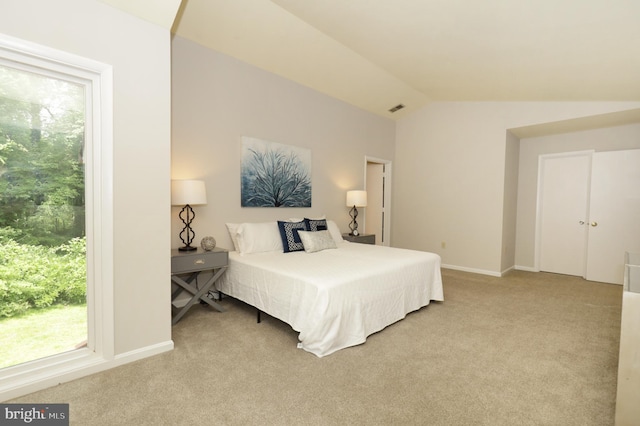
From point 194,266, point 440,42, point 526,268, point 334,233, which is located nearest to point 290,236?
point 334,233

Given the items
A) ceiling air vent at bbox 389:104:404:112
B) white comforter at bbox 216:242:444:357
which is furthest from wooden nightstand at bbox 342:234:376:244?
ceiling air vent at bbox 389:104:404:112

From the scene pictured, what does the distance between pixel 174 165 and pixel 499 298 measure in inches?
161

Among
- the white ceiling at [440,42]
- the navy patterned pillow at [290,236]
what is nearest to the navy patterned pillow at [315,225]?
the navy patterned pillow at [290,236]

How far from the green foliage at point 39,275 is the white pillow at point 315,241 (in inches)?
83.1

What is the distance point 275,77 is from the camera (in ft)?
13.7

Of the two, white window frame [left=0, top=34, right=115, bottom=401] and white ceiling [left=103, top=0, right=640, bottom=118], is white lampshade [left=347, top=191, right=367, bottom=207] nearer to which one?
white ceiling [left=103, top=0, right=640, bottom=118]

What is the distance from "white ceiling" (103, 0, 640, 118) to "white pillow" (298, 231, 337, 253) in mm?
2178

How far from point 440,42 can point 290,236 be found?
261 cm

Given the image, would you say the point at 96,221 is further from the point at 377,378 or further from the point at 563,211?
the point at 563,211

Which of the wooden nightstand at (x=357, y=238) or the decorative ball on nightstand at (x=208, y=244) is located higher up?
the decorative ball on nightstand at (x=208, y=244)

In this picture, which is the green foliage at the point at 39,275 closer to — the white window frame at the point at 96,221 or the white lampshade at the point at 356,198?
the white window frame at the point at 96,221

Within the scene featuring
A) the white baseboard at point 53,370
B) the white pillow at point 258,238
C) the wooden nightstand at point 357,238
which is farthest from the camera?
the wooden nightstand at point 357,238

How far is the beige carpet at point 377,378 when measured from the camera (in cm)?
170

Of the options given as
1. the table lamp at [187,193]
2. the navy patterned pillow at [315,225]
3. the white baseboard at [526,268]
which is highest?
the table lamp at [187,193]
